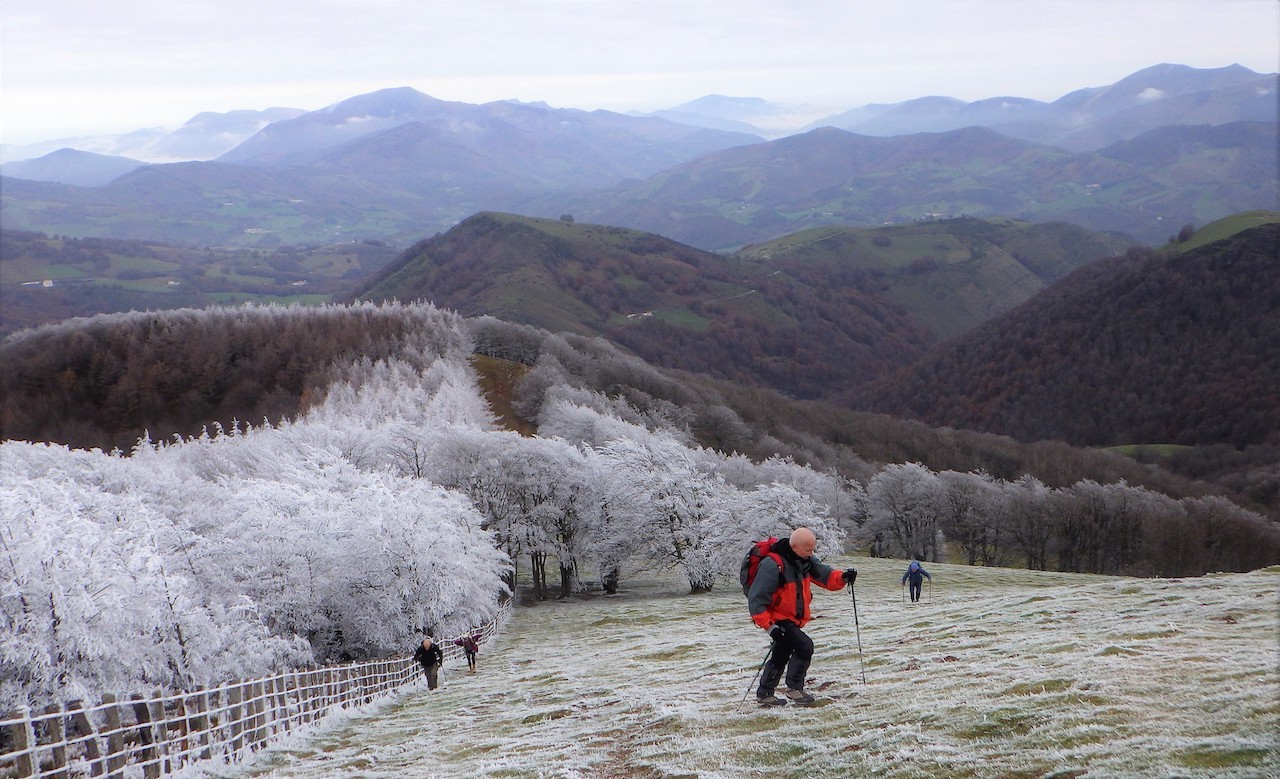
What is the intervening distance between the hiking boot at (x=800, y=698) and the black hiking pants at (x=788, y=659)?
154mm

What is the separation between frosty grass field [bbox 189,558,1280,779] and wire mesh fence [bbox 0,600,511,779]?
28.2 inches

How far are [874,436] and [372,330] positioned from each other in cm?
9772

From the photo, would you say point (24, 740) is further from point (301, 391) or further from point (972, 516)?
point (301, 391)

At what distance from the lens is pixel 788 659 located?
55.6 ft

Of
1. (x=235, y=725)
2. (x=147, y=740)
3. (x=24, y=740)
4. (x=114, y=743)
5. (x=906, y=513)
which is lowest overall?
(x=906, y=513)

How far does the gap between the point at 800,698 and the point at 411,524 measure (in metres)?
29.1

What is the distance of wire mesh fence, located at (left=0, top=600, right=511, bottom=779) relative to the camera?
44.4 ft

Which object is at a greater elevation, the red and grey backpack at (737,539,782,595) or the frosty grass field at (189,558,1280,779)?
the red and grey backpack at (737,539,782,595)

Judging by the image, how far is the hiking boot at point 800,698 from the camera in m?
16.5

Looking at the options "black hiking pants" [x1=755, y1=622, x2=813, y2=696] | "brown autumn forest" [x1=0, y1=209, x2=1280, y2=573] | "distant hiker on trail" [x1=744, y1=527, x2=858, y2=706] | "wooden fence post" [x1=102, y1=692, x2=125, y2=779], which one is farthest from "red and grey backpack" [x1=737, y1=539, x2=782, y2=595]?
"brown autumn forest" [x1=0, y1=209, x2=1280, y2=573]

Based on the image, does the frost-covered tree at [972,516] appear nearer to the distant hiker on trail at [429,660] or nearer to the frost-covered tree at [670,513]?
the frost-covered tree at [670,513]

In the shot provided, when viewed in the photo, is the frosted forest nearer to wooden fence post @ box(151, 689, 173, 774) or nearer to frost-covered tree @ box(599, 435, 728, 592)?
frost-covered tree @ box(599, 435, 728, 592)

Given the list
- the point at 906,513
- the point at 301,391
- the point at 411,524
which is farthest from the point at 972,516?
the point at 301,391

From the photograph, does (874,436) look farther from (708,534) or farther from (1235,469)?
(708,534)
